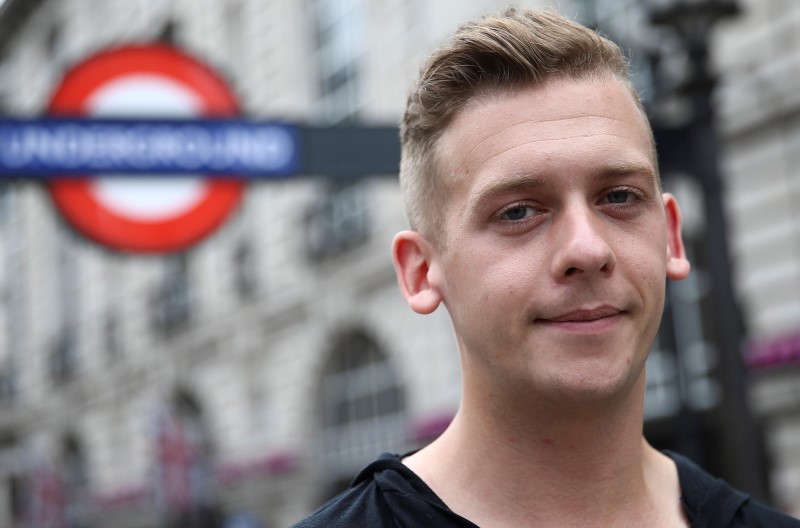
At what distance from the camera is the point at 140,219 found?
561 cm

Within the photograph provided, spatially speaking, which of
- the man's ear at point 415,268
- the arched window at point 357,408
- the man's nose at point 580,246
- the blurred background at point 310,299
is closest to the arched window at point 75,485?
the blurred background at point 310,299

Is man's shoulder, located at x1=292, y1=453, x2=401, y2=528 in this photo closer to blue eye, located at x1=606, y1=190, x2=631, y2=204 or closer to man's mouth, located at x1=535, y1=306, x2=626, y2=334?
man's mouth, located at x1=535, y1=306, x2=626, y2=334

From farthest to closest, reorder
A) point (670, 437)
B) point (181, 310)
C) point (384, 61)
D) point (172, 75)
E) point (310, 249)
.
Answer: point (181, 310), point (310, 249), point (384, 61), point (670, 437), point (172, 75)

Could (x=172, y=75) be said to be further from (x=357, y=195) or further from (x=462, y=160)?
(x=357, y=195)

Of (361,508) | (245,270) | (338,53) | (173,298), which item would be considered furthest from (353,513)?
→ (173,298)

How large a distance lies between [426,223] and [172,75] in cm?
439

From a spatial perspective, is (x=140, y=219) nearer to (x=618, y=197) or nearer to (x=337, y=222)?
(x=618, y=197)

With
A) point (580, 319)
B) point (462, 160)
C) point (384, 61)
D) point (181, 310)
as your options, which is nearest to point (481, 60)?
point (462, 160)

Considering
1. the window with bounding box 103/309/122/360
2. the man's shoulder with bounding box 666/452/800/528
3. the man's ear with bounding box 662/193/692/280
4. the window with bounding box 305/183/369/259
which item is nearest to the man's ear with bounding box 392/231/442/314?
the man's ear with bounding box 662/193/692/280

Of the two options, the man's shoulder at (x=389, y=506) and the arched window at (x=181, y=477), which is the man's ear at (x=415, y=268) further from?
the arched window at (x=181, y=477)

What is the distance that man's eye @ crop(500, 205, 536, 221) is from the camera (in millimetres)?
1724

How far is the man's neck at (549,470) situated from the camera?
176cm

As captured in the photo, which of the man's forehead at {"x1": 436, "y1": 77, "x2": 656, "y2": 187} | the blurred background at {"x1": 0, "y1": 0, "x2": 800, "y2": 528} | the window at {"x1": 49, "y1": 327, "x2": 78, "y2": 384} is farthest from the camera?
the window at {"x1": 49, "y1": 327, "x2": 78, "y2": 384}

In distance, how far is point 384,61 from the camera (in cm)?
1808
